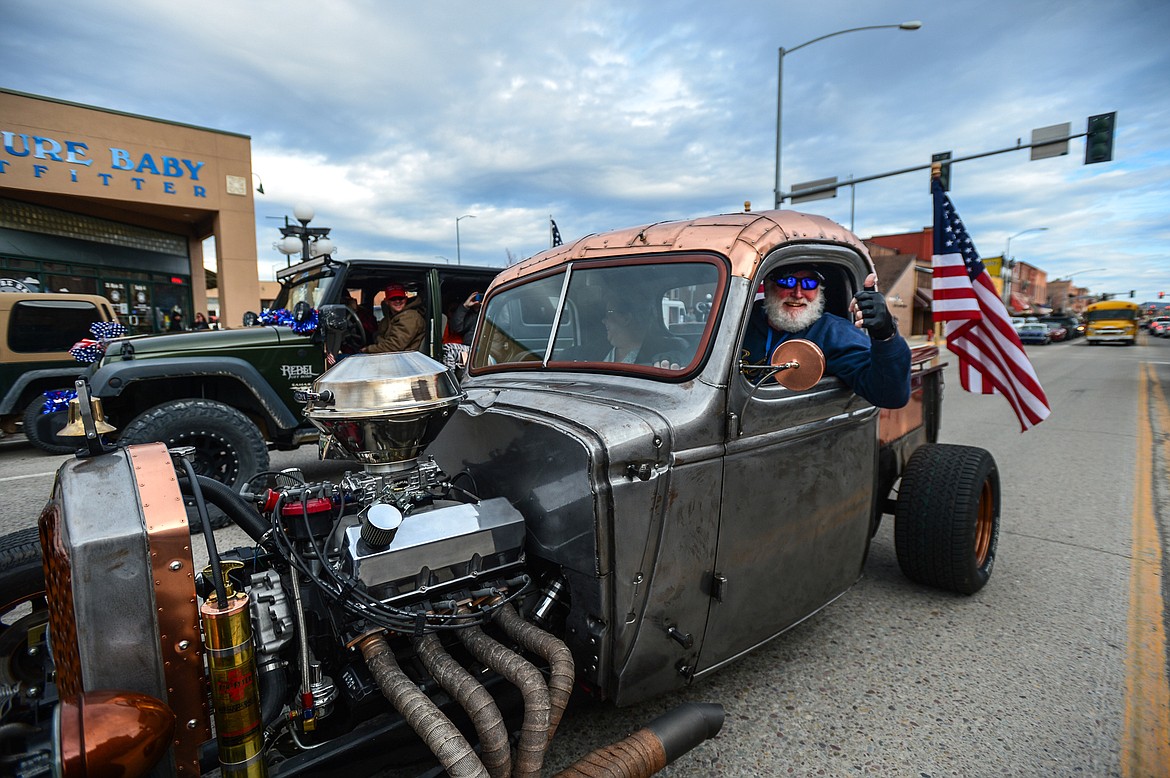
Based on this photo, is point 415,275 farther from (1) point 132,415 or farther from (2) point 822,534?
(2) point 822,534

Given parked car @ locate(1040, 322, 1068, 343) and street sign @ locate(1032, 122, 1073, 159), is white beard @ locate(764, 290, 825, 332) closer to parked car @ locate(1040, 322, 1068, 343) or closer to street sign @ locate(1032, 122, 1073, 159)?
street sign @ locate(1032, 122, 1073, 159)

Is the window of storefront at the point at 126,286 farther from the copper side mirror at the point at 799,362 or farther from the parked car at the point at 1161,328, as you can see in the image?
the parked car at the point at 1161,328

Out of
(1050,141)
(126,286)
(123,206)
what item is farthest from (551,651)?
(126,286)

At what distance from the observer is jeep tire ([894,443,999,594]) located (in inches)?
133

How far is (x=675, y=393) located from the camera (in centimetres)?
231

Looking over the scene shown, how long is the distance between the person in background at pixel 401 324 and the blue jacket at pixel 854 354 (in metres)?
4.25

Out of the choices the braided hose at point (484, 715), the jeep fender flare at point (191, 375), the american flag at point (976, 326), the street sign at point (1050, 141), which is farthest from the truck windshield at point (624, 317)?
the street sign at point (1050, 141)

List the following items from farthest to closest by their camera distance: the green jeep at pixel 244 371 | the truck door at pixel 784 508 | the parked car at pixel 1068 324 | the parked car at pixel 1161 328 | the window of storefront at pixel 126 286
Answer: the parked car at pixel 1161 328 → the parked car at pixel 1068 324 → the window of storefront at pixel 126 286 → the green jeep at pixel 244 371 → the truck door at pixel 784 508

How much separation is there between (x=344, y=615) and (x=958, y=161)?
18.5 m

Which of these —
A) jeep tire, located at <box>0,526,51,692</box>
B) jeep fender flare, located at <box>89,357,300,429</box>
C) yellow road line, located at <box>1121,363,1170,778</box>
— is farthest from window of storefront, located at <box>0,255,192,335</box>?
yellow road line, located at <box>1121,363,1170,778</box>

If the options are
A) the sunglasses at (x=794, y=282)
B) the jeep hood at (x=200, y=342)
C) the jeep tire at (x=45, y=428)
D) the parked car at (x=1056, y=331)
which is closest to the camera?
the sunglasses at (x=794, y=282)

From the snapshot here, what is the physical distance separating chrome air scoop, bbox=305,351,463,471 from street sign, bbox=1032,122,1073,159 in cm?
1813

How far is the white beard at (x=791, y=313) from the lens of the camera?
111 inches

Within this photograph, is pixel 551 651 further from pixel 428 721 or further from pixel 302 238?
pixel 302 238
